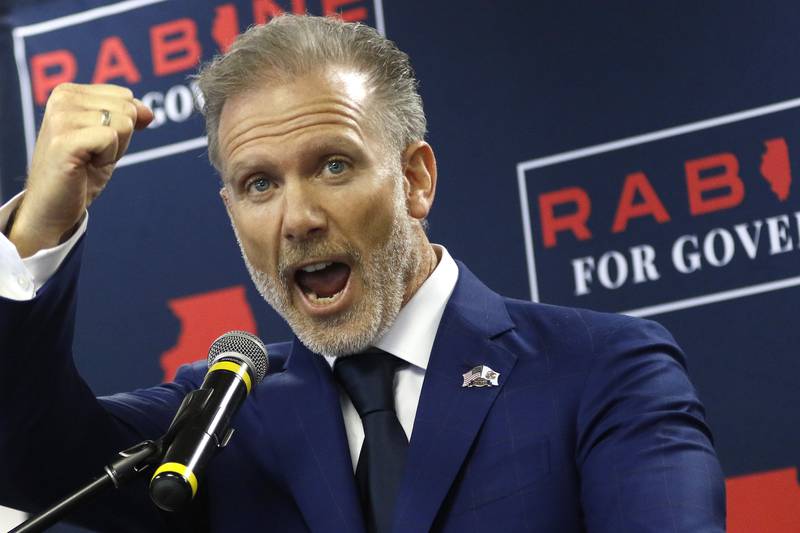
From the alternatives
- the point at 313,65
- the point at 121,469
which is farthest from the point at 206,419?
the point at 313,65

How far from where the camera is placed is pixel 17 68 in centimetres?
327

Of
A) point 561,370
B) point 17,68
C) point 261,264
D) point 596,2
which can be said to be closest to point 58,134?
point 261,264

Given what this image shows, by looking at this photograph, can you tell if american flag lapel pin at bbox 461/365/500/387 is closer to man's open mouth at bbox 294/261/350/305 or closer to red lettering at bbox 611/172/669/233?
man's open mouth at bbox 294/261/350/305

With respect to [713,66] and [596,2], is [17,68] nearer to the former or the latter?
[596,2]

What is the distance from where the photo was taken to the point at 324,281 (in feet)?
6.36

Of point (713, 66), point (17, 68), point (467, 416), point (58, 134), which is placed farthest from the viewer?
point (17, 68)

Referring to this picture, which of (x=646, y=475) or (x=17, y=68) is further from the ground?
(x=17, y=68)

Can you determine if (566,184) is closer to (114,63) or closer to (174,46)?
(174,46)

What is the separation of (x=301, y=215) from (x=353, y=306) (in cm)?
16

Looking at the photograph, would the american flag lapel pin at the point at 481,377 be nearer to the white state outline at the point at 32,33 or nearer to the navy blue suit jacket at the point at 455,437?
the navy blue suit jacket at the point at 455,437

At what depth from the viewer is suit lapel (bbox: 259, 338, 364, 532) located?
1.79m

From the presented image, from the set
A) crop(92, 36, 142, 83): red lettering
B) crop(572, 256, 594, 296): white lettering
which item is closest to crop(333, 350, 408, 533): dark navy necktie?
crop(572, 256, 594, 296): white lettering

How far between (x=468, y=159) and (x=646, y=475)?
129 centimetres

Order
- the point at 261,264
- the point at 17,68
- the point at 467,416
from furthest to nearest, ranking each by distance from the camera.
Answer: the point at 17,68, the point at 261,264, the point at 467,416
